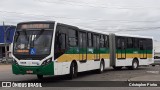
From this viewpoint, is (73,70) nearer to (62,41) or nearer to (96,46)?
(62,41)

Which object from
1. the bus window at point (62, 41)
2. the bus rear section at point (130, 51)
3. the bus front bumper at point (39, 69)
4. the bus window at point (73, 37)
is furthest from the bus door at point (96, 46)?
the bus front bumper at point (39, 69)

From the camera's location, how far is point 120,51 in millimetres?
30844

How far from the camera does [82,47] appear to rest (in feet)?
73.1

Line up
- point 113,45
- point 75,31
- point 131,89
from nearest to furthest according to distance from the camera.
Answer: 1. point 131,89
2. point 75,31
3. point 113,45

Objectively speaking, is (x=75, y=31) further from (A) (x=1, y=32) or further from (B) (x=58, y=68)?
(A) (x=1, y=32)

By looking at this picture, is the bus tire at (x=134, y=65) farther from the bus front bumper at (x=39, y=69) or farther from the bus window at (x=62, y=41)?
the bus front bumper at (x=39, y=69)

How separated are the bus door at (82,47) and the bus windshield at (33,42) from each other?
13.4ft

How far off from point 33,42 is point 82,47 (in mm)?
4829

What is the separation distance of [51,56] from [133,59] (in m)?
16.0

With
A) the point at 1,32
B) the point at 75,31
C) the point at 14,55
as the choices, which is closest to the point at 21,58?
the point at 14,55

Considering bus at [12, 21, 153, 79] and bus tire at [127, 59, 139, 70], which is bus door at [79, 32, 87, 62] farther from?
bus tire at [127, 59, 139, 70]

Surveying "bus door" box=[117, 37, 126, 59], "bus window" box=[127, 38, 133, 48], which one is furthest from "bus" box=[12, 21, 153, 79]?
"bus window" box=[127, 38, 133, 48]

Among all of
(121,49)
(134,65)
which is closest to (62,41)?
(121,49)

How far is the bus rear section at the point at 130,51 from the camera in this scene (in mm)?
30375
